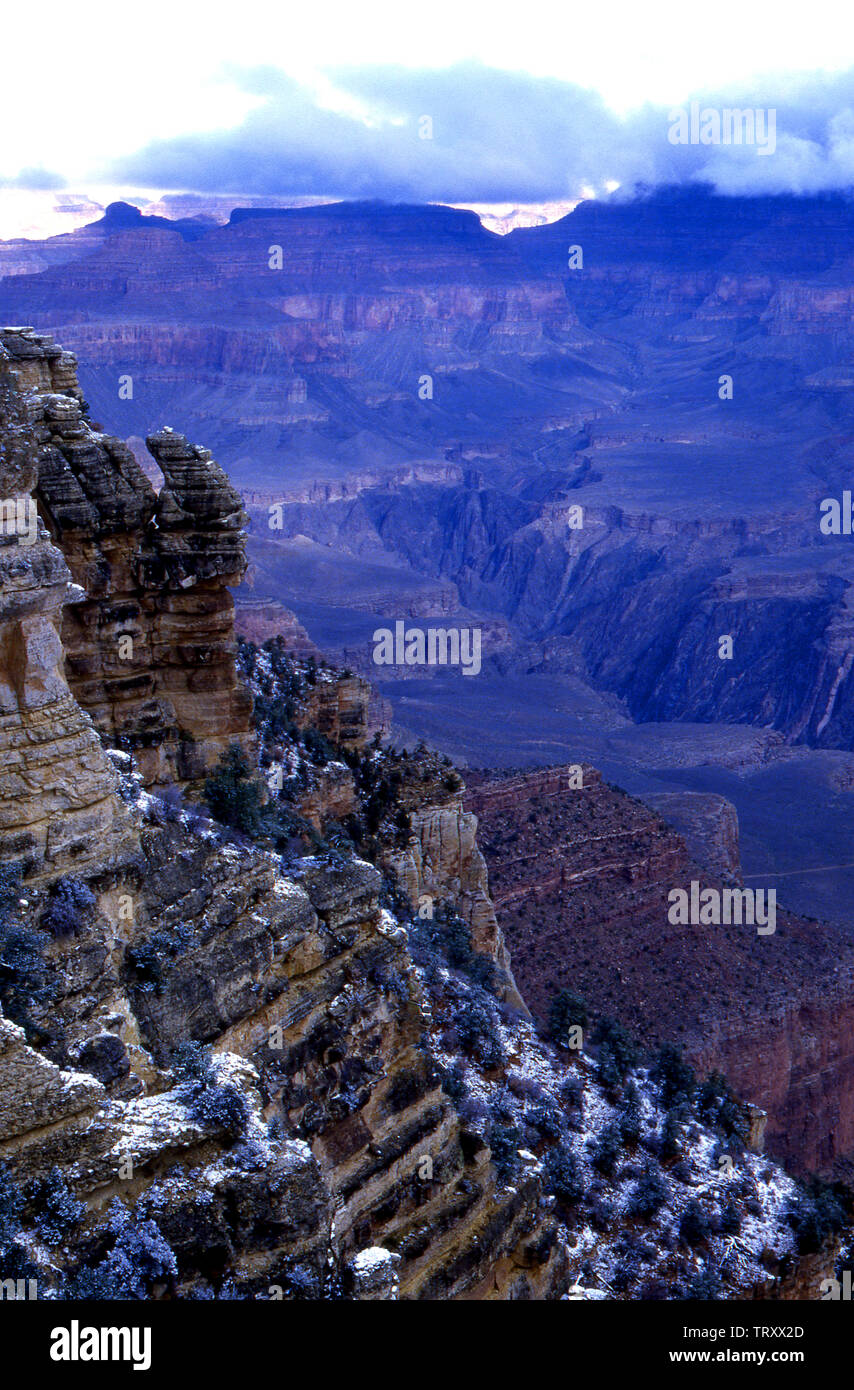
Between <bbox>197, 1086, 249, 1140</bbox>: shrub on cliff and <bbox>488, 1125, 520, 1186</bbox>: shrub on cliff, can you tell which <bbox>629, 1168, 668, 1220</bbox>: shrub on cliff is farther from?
<bbox>197, 1086, 249, 1140</bbox>: shrub on cliff

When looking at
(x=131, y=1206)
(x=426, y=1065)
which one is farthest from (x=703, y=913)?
(x=131, y=1206)

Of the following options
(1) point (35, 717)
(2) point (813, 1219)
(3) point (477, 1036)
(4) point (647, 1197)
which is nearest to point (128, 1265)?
(1) point (35, 717)

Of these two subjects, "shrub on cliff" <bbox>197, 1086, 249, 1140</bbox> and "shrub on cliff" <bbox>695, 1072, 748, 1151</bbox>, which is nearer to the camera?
"shrub on cliff" <bbox>197, 1086, 249, 1140</bbox>

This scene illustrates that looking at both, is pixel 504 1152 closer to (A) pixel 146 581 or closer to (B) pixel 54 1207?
(B) pixel 54 1207

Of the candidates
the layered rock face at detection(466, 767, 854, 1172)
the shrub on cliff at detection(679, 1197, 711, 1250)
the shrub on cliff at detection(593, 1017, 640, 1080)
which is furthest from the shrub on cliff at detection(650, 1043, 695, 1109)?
the layered rock face at detection(466, 767, 854, 1172)

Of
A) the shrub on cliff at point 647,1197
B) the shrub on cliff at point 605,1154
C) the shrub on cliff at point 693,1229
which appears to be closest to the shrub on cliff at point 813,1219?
the shrub on cliff at point 693,1229

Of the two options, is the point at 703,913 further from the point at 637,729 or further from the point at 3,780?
the point at 637,729

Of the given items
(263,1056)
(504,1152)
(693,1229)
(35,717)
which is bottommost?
(693,1229)
